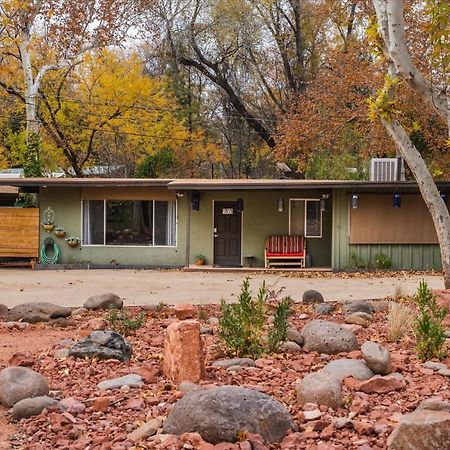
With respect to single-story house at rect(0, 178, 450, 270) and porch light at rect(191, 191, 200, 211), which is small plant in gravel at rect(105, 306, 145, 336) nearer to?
single-story house at rect(0, 178, 450, 270)

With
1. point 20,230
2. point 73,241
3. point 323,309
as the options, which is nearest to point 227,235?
point 73,241

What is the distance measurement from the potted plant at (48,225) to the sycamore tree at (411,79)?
11.4 m

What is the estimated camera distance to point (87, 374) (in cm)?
582

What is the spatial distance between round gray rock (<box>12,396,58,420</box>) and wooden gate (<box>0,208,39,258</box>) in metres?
15.3

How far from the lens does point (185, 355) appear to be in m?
5.57

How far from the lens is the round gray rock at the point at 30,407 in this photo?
15.7 ft

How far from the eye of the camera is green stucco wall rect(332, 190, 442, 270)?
18.6 metres

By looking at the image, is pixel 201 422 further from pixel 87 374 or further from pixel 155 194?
pixel 155 194

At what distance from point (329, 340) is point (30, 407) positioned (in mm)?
3008

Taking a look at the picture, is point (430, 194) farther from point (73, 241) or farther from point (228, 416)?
point (73, 241)

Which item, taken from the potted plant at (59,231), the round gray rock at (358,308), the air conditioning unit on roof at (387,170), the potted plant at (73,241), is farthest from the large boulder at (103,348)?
the air conditioning unit on roof at (387,170)

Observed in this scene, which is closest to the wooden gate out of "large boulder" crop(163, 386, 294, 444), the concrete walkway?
the concrete walkway

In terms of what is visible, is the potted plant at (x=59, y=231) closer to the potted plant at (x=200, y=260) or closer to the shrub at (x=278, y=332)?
the potted plant at (x=200, y=260)

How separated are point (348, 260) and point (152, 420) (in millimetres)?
14519
